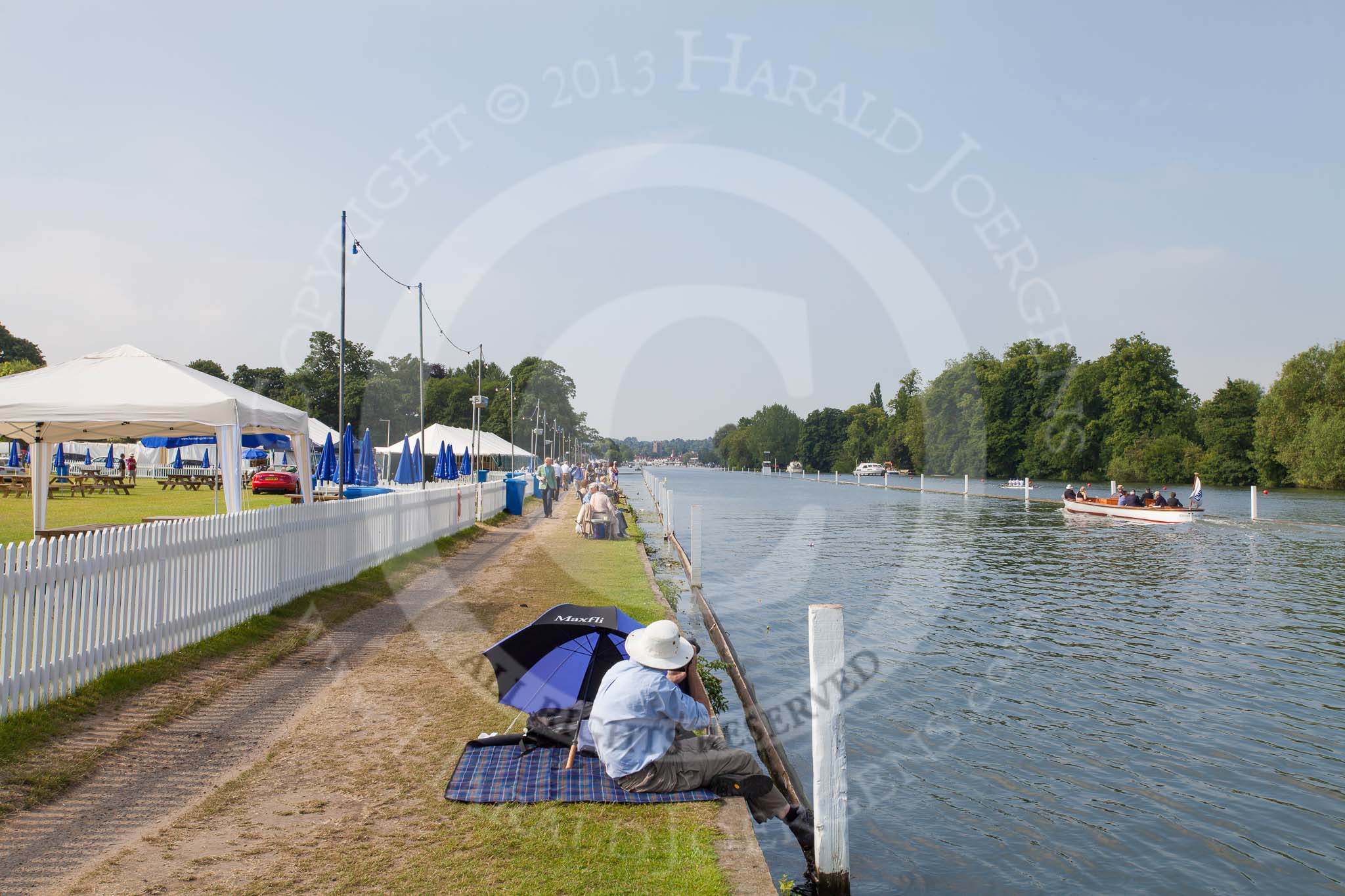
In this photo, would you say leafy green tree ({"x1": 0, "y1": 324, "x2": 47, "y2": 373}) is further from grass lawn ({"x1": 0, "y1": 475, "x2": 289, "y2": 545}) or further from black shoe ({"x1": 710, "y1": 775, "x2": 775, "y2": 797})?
black shoe ({"x1": 710, "y1": 775, "x2": 775, "y2": 797})

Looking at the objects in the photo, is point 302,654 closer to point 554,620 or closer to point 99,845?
point 554,620

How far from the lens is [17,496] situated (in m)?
29.4

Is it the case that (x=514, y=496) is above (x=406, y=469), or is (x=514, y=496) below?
below

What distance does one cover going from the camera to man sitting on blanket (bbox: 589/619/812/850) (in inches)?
216

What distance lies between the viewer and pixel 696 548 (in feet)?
63.0

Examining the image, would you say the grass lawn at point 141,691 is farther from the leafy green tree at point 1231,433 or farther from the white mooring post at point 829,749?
the leafy green tree at point 1231,433

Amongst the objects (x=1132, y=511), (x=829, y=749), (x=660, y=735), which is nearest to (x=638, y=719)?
(x=660, y=735)

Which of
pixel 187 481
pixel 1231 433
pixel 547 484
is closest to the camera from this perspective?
pixel 547 484

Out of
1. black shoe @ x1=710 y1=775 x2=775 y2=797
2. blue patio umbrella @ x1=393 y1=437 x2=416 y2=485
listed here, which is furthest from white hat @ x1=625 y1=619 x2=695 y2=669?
blue patio umbrella @ x1=393 y1=437 x2=416 y2=485

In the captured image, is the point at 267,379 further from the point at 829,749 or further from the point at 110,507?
the point at 829,749

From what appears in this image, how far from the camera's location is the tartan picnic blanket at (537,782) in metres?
5.37

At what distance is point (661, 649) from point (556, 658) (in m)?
1.27

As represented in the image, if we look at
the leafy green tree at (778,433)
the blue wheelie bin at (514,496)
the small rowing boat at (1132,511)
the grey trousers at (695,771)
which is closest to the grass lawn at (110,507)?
the blue wheelie bin at (514,496)

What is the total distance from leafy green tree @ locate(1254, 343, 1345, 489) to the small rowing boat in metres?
30.7
